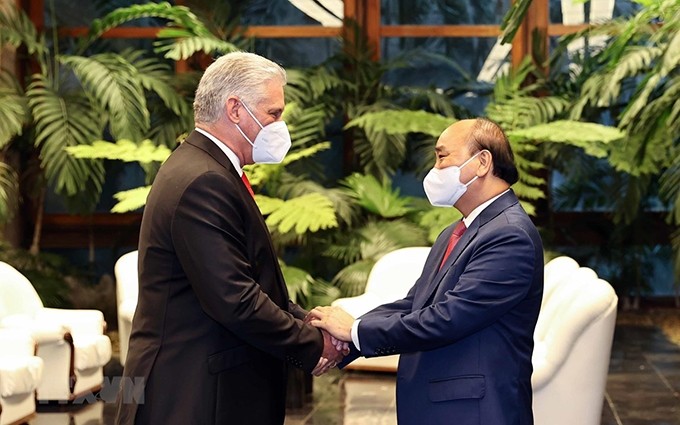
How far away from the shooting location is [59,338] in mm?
7082

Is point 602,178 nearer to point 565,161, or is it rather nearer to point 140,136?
point 565,161

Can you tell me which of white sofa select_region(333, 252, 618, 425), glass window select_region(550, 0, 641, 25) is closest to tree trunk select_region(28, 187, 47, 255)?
glass window select_region(550, 0, 641, 25)

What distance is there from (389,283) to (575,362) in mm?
2432

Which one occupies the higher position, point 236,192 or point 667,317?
point 236,192

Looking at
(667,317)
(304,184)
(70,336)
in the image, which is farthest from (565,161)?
(70,336)

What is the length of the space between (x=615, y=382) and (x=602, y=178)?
3.57 meters

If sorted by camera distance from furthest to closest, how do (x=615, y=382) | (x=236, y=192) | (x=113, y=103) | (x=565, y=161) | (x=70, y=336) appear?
(x=565, y=161)
(x=113, y=103)
(x=615, y=382)
(x=70, y=336)
(x=236, y=192)

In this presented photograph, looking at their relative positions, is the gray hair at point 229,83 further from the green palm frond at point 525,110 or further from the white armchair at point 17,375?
the green palm frond at point 525,110

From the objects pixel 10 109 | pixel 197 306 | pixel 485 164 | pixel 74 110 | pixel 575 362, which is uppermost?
pixel 485 164

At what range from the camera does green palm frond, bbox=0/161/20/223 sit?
879 cm

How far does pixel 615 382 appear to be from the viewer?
8062 millimetres

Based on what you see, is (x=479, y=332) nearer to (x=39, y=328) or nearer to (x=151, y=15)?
(x=39, y=328)

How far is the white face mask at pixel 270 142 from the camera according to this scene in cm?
369

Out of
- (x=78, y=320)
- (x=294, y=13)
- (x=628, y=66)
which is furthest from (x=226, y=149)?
(x=294, y=13)
